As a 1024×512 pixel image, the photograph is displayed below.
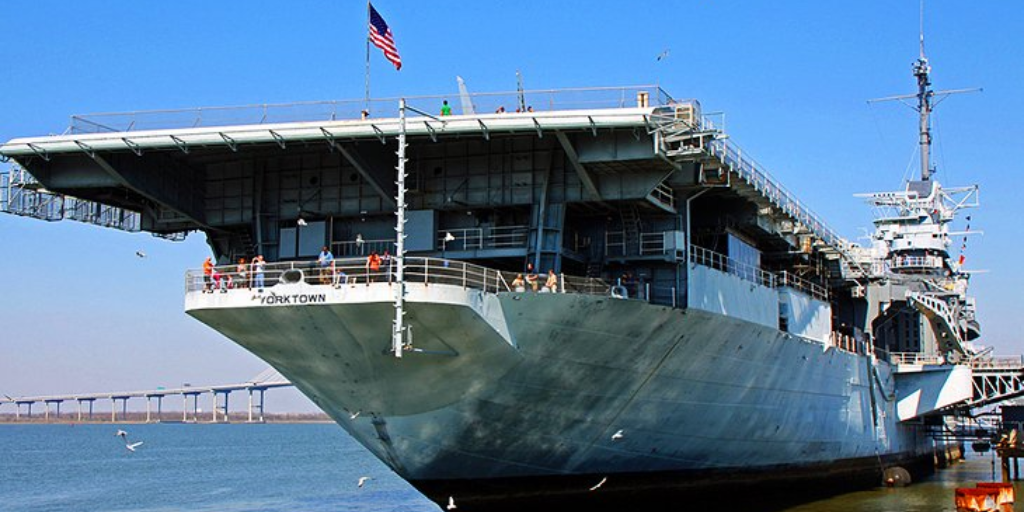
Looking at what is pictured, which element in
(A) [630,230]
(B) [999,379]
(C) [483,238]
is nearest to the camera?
(C) [483,238]

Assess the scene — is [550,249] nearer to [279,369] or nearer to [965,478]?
[279,369]

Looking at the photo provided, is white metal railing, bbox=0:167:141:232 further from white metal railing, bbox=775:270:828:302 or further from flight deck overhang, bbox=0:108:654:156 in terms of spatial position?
white metal railing, bbox=775:270:828:302

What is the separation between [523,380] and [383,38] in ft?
22.9

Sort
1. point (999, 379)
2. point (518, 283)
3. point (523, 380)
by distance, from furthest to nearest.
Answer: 1. point (999, 379)
2. point (523, 380)
3. point (518, 283)

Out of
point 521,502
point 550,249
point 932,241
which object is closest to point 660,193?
point 550,249

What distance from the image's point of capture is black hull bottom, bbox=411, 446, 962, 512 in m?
22.6

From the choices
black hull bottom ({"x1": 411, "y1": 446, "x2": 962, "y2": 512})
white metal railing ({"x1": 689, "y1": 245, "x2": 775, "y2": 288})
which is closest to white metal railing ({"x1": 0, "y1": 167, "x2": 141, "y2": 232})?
black hull bottom ({"x1": 411, "y1": 446, "x2": 962, "y2": 512})

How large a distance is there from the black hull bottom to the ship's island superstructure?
81 mm

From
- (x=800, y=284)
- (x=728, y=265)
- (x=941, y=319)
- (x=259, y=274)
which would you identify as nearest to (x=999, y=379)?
(x=941, y=319)

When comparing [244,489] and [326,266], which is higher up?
[326,266]

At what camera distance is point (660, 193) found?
23.8 metres

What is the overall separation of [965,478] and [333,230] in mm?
27254

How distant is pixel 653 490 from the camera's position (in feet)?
82.5

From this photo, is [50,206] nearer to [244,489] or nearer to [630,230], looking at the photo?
[630,230]
